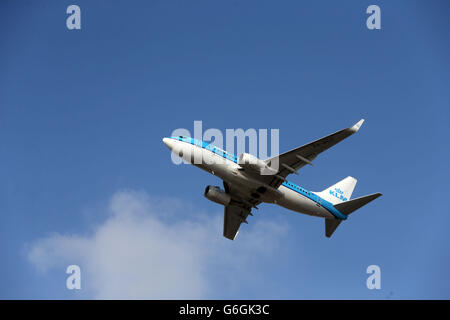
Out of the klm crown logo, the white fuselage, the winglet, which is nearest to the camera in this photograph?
the winglet

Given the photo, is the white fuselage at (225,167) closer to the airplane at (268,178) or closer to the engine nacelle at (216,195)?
the airplane at (268,178)

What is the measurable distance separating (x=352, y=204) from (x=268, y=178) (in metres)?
10.2

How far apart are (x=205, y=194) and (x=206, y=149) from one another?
724 cm

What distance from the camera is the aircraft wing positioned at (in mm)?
42294

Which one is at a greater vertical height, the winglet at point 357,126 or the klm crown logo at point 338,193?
the winglet at point 357,126

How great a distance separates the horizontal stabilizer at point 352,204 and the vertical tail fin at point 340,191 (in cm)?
178

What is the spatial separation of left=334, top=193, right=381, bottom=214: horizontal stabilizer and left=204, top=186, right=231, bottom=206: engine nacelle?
12263 mm

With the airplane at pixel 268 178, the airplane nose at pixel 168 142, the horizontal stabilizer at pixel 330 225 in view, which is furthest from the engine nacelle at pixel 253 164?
the horizontal stabilizer at pixel 330 225

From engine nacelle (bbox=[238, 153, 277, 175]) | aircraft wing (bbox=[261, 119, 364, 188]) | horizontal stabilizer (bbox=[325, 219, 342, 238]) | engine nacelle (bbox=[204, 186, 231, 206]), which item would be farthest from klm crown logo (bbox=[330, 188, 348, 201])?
engine nacelle (bbox=[204, 186, 231, 206])

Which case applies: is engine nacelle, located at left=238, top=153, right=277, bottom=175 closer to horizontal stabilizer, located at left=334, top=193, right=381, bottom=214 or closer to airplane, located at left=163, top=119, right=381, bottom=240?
airplane, located at left=163, top=119, right=381, bottom=240

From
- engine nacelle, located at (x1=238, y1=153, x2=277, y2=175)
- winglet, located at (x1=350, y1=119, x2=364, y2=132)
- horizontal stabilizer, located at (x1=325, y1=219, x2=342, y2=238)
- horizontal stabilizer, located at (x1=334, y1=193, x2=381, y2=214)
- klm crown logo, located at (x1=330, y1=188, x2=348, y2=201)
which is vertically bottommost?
horizontal stabilizer, located at (x1=325, y1=219, x2=342, y2=238)

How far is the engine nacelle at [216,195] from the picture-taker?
5275 cm

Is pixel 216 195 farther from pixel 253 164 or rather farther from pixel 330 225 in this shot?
pixel 330 225
